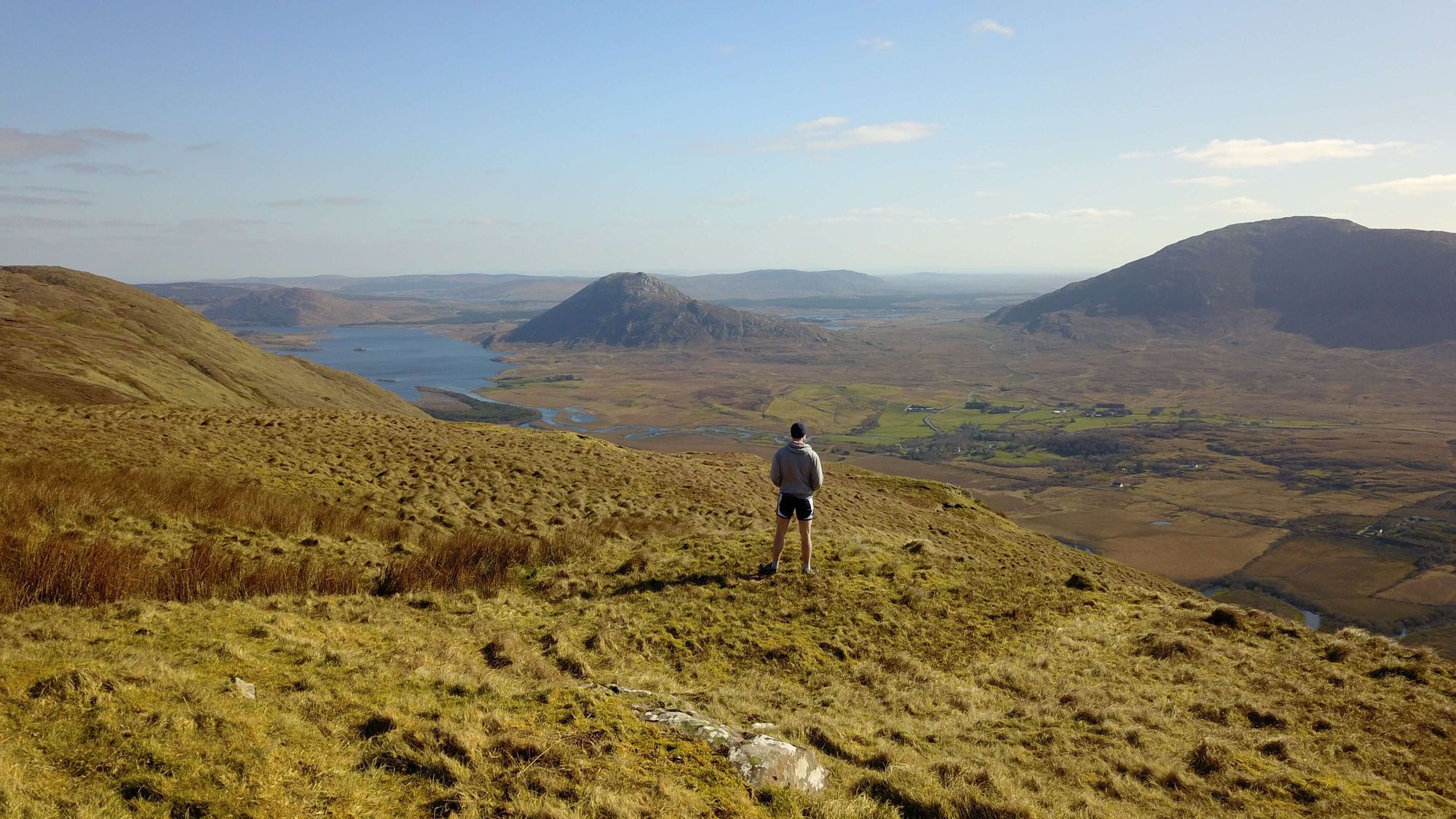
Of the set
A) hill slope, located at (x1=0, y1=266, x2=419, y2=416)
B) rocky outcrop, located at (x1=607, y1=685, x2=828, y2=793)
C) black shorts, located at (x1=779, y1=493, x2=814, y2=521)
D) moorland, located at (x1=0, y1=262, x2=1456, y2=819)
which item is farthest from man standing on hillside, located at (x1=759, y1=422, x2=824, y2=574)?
hill slope, located at (x1=0, y1=266, x2=419, y2=416)

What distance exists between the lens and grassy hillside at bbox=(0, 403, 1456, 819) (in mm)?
5418

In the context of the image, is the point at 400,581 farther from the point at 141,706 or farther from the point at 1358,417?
the point at 1358,417

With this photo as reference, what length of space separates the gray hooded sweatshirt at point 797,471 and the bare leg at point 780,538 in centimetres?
69

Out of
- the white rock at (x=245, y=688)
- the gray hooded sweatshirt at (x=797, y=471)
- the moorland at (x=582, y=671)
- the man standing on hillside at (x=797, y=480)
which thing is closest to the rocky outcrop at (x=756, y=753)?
the moorland at (x=582, y=671)

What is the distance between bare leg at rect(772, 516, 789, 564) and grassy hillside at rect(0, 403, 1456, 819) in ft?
1.60

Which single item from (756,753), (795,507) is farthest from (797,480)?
(756,753)

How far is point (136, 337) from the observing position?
58375 mm

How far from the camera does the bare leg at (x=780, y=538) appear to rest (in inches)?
513

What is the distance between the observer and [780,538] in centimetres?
1321

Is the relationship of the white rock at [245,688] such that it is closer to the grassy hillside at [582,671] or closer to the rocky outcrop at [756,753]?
the grassy hillside at [582,671]

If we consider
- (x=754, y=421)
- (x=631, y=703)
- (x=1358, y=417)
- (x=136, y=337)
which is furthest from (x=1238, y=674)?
(x=1358, y=417)

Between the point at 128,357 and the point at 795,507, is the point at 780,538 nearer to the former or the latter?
the point at 795,507

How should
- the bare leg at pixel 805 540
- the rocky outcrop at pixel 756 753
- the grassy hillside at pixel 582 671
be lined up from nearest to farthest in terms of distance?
the grassy hillside at pixel 582 671, the rocky outcrop at pixel 756 753, the bare leg at pixel 805 540

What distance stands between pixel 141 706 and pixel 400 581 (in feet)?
21.0
